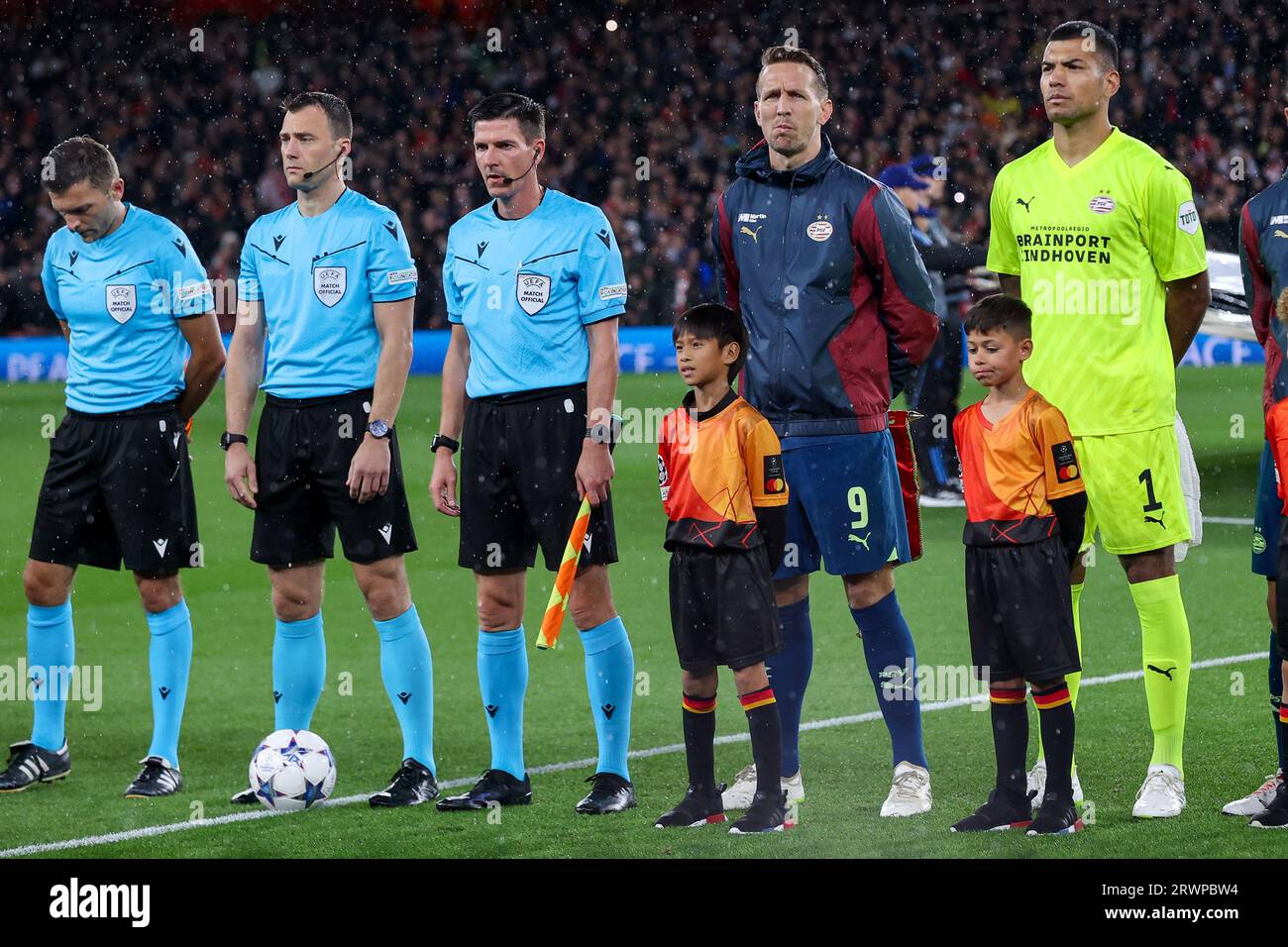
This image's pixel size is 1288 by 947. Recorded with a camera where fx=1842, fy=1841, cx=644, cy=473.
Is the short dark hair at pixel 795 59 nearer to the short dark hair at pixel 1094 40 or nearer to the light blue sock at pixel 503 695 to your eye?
the short dark hair at pixel 1094 40

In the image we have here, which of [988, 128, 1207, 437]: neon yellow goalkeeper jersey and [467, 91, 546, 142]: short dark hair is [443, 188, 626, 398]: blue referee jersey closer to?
[467, 91, 546, 142]: short dark hair

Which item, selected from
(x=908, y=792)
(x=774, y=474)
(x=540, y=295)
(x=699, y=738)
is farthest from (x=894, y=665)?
(x=540, y=295)

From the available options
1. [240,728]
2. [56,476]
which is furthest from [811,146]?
[240,728]

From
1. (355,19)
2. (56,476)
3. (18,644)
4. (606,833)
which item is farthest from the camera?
(355,19)

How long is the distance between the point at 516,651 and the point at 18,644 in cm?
402

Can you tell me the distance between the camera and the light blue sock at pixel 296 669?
598 centimetres

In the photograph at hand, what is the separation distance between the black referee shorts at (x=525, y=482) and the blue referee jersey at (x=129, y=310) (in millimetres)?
1199

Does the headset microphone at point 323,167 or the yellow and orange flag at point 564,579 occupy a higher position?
the headset microphone at point 323,167

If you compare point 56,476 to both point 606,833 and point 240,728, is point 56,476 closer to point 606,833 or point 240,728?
point 240,728

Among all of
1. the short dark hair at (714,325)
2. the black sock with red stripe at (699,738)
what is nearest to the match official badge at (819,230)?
the short dark hair at (714,325)

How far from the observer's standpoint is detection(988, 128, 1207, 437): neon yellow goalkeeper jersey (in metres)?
5.45

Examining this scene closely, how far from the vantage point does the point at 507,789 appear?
580 centimetres

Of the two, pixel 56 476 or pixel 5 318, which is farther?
pixel 5 318

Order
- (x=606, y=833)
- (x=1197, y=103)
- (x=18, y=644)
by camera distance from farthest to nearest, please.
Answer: (x=1197, y=103), (x=18, y=644), (x=606, y=833)
